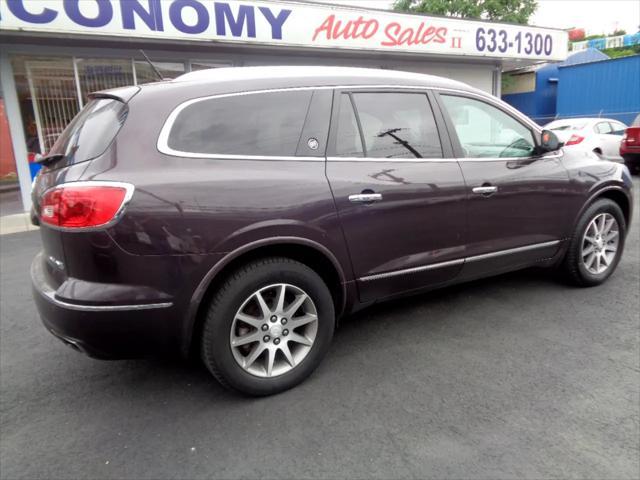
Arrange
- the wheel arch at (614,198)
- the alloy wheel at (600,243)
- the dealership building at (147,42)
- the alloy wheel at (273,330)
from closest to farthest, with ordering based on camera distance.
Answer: the alloy wheel at (273,330) < the wheel arch at (614,198) < the alloy wheel at (600,243) < the dealership building at (147,42)

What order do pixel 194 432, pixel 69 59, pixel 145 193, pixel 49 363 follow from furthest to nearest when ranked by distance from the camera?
pixel 69 59
pixel 49 363
pixel 194 432
pixel 145 193

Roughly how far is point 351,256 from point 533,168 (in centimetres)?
179

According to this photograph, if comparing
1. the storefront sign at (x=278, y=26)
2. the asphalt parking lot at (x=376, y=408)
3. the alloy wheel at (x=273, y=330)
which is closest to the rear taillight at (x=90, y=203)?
the alloy wheel at (x=273, y=330)

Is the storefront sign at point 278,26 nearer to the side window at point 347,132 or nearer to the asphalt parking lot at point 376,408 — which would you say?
the asphalt parking lot at point 376,408

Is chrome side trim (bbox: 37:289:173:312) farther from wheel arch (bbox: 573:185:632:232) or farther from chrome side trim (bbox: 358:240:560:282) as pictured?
wheel arch (bbox: 573:185:632:232)

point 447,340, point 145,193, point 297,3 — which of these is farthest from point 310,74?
point 297,3

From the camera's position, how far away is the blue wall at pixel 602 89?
18.7m

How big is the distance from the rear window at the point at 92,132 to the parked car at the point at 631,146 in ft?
41.5

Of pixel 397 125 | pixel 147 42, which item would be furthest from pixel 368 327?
pixel 147 42

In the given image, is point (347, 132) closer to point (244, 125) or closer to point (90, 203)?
point (244, 125)

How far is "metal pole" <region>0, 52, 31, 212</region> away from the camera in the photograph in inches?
360

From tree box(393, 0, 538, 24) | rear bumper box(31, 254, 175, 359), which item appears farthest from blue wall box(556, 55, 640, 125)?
rear bumper box(31, 254, 175, 359)

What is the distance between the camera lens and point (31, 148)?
31.7ft

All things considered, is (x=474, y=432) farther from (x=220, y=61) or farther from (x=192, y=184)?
(x=220, y=61)
